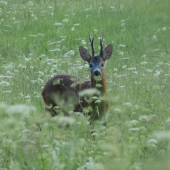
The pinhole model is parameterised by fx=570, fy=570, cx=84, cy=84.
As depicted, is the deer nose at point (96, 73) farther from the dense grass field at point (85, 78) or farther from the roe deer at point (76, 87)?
the dense grass field at point (85, 78)

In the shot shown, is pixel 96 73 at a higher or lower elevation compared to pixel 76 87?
higher

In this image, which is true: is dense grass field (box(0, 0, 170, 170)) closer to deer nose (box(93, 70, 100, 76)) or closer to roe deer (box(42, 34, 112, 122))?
roe deer (box(42, 34, 112, 122))

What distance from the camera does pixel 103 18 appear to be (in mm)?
14477

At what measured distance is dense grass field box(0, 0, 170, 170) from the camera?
12.5 ft

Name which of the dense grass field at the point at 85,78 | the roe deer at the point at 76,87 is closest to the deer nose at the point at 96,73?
the roe deer at the point at 76,87

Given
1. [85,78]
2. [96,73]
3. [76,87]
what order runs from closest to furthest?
[96,73]
[76,87]
[85,78]

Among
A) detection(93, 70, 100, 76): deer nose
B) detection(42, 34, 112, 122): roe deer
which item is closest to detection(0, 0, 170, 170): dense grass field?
detection(42, 34, 112, 122): roe deer

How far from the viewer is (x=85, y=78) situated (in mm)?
8641

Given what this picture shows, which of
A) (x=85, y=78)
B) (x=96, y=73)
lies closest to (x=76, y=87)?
(x=96, y=73)

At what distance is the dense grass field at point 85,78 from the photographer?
150 inches

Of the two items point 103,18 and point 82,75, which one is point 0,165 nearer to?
point 82,75

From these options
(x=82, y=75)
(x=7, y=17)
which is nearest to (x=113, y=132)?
(x=82, y=75)

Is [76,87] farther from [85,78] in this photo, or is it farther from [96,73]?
[85,78]

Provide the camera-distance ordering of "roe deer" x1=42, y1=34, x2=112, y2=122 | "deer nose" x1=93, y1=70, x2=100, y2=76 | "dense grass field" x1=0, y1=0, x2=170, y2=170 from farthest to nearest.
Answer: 1. "roe deer" x1=42, y1=34, x2=112, y2=122
2. "deer nose" x1=93, y1=70, x2=100, y2=76
3. "dense grass field" x1=0, y1=0, x2=170, y2=170
